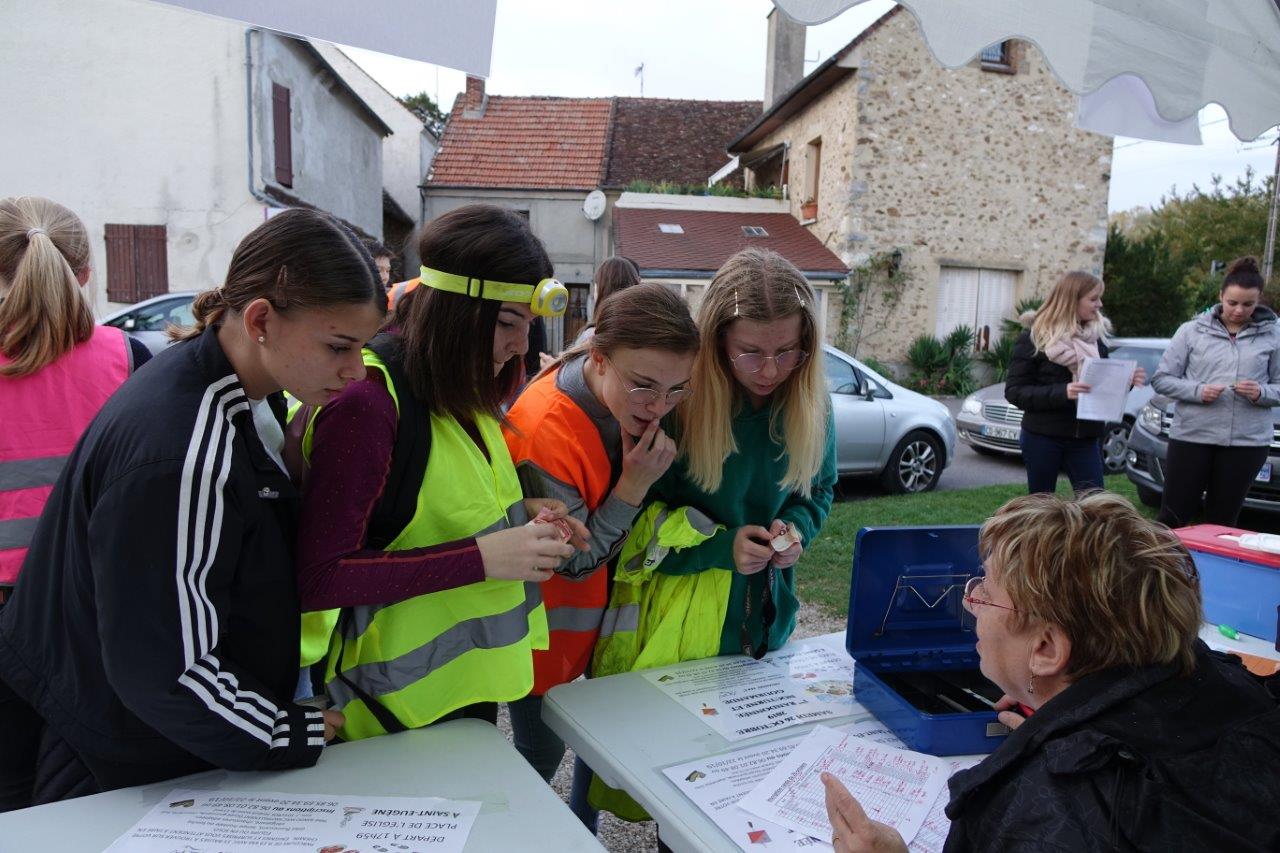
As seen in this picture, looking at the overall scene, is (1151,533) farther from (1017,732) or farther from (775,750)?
(775,750)

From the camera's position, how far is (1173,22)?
2096mm

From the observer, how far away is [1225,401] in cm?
446

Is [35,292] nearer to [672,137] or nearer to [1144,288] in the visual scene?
[1144,288]

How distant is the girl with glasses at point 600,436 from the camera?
1.79 metres

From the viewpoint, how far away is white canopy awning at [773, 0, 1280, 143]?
178 cm

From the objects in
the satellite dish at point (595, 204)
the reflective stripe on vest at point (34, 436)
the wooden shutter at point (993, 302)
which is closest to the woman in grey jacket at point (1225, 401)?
the reflective stripe on vest at point (34, 436)

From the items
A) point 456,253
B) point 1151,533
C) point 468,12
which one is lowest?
point 1151,533

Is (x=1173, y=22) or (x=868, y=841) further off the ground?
(x=1173, y=22)

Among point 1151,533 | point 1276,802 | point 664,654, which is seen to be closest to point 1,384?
point 664,654

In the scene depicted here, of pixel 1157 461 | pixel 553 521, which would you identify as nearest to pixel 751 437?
pixel 553 521

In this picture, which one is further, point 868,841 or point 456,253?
point 456,253

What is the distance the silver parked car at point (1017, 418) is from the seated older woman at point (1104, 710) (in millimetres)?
7341

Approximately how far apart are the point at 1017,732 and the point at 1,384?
2.37 metres

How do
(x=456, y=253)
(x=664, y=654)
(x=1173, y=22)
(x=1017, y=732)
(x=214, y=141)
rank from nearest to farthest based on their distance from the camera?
(x=1017, y=732)
(x=456, y=253)
(x=664, y=654)
(x=1173, y=22)
(x=214, y=141)
